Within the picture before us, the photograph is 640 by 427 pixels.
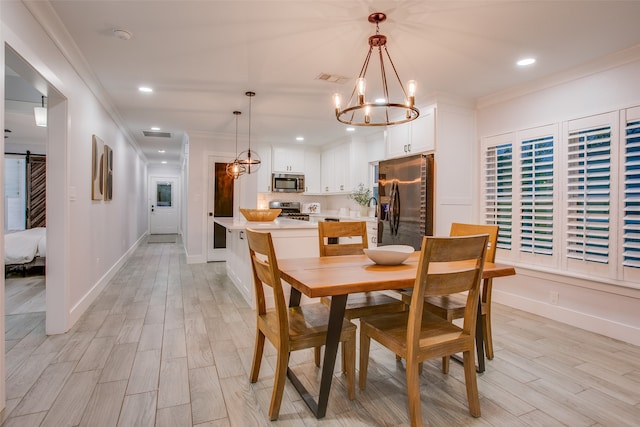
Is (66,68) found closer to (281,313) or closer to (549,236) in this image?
(281,313)

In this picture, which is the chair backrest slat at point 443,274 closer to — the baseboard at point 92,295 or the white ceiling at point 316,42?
the white ceiling at point 316,42

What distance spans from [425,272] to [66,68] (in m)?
3.32

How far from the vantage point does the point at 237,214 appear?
6488mm

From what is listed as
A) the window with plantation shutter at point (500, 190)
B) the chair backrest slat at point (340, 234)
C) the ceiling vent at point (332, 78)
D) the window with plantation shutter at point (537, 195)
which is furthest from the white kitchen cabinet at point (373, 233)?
the chair backrest slat at point (340, 234)

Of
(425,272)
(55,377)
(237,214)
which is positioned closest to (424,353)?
(425,272)

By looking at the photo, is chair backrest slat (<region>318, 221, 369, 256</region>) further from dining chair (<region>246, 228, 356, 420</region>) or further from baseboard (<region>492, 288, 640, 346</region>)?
baseboard (<region>492, 288, 640, 346</region>)

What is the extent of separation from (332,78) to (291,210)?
4.15 meters

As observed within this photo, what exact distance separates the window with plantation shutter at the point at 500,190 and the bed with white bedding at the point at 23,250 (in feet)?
20.0

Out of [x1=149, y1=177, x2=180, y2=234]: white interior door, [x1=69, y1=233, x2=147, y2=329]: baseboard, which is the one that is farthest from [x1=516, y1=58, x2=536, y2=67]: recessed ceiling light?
[x1=149, y1=177, x2=180, y2=234]: white interior door

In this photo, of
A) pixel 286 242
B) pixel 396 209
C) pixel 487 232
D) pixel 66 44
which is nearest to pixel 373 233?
pixel 396 209

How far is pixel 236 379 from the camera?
2152 millimetres

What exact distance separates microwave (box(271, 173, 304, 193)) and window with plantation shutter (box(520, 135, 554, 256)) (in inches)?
177

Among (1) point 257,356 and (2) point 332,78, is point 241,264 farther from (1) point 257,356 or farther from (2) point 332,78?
(2) point 332,78

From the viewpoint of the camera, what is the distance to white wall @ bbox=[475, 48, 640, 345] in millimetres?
2871
